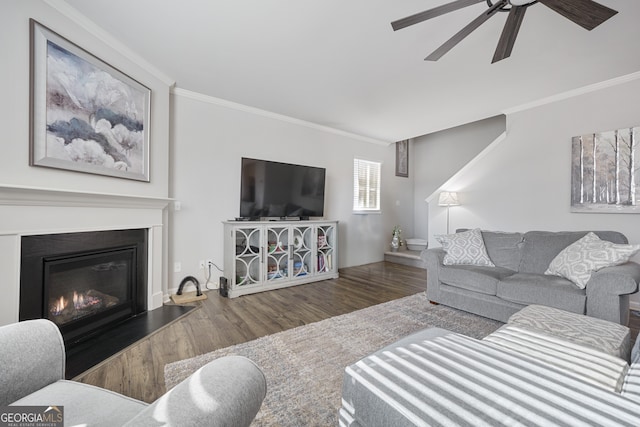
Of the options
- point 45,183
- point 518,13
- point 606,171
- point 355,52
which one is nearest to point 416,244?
point 606,171

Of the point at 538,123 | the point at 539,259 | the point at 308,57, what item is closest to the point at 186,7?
the point at 308,57

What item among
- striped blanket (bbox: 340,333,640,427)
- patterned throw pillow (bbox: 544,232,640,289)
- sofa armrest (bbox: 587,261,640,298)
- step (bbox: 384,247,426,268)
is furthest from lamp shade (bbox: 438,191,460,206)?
striped blanket (bbox: 340,333,640,427)

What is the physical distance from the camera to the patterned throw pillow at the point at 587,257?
2059 mm

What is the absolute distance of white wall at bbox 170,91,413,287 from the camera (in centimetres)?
312

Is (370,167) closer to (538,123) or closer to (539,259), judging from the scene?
(538,123)

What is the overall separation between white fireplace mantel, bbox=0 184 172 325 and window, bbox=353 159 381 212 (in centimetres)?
320

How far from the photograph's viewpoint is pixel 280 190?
3650 millimetres

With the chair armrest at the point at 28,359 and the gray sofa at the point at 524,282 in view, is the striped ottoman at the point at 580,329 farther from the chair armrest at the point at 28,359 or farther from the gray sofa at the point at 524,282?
the chair armrest at the point at 28,359

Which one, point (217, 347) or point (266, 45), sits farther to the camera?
point (266, 45)

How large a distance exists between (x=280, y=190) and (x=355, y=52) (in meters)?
1.91

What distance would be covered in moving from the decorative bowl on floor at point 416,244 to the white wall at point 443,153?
379 mm

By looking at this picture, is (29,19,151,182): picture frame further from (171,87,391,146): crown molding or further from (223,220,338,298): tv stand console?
(223,220,338,298): tv stand console

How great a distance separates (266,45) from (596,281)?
3172mm

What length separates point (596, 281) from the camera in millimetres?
1939
